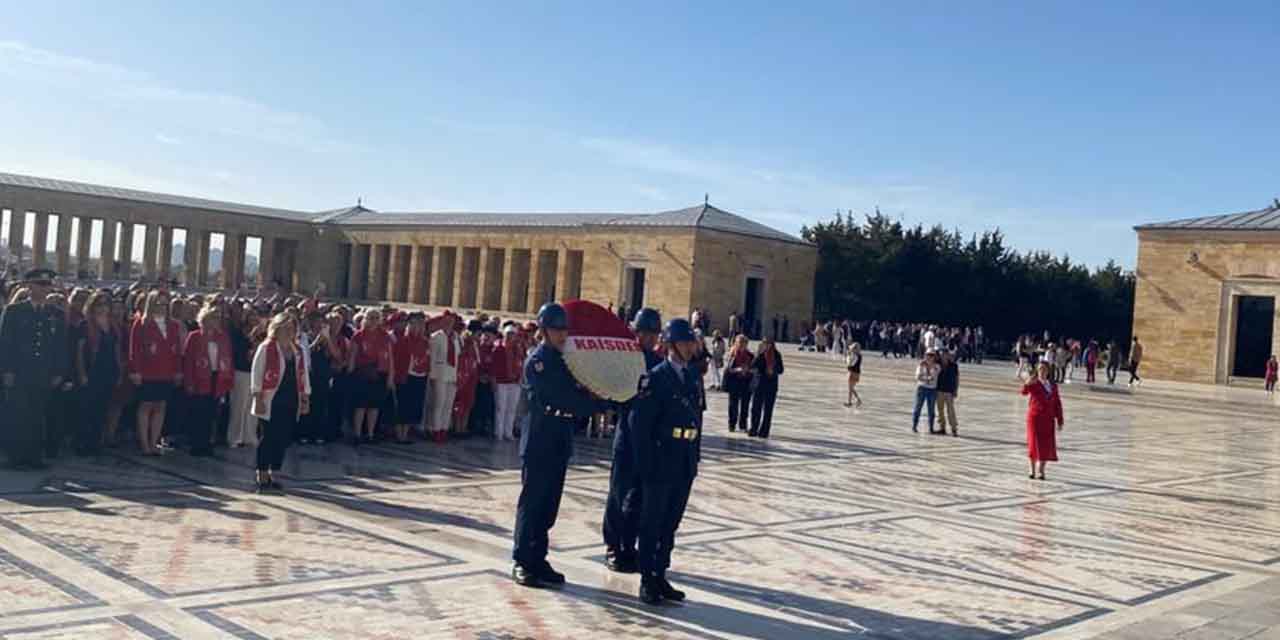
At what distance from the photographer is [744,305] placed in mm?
50656

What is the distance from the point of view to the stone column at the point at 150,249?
54.6 metres

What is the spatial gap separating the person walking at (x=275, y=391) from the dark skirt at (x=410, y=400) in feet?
12.3

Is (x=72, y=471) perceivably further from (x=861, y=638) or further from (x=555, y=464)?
(x=861, y=638)

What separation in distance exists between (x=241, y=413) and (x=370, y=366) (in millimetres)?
1539

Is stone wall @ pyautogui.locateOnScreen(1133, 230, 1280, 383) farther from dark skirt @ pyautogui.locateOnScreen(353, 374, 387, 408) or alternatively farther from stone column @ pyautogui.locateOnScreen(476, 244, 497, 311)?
dark skirt @ pyautogui.locateOnScreen(353, 374, 387, 408)

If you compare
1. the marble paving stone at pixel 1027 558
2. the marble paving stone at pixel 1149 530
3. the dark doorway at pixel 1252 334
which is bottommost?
the marble paving stone at pixel 1027 558

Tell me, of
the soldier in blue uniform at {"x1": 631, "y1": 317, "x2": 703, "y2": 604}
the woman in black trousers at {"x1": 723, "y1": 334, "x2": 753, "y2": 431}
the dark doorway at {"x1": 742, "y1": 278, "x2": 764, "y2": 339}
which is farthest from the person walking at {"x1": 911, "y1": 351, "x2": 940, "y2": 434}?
the dark doorway at {"x1": 742, "y1": 278, "x2": 764, "y2": 339}

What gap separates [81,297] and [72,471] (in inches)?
74.4

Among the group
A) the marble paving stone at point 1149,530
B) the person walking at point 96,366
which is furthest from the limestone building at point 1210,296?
the person walking at point 96,366

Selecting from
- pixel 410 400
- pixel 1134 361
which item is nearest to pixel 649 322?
pixel 410 400

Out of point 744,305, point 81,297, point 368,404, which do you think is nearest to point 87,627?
point 81,297

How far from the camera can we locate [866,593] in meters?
7.65

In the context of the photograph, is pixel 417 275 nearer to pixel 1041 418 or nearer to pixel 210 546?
pixel 1041 418

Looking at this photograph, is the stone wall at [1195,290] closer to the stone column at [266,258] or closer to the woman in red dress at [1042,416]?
the woman in red dress at [1042,416]
